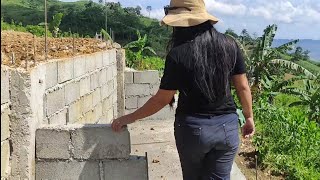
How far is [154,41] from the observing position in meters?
33.6

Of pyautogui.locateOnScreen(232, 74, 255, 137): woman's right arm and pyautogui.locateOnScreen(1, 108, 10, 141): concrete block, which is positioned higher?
pyautogui.locateOnScreen(232, 74, 255, 137): woman's right arm

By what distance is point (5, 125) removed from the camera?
3.14 metres

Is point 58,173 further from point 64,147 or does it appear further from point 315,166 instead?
point 315,166

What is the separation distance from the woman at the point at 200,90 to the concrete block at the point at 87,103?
2.80 m

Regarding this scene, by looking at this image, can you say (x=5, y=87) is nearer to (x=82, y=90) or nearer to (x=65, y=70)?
(x=65, y=70)

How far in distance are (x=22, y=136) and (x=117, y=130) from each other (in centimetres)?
64

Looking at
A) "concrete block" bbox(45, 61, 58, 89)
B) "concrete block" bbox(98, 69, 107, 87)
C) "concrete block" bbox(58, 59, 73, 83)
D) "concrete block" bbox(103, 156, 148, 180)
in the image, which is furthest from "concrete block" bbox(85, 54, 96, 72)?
"concrete block" bbox(103, 156, 148, 180)

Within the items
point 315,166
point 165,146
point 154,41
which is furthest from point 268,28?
point 154,41

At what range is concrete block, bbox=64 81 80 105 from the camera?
4.75m

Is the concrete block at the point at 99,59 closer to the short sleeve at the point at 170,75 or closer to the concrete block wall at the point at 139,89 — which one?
the concrete block wall at the point at 139,89

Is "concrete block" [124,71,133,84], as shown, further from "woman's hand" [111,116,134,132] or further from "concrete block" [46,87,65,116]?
"woman's hand" [111,116,134,132]

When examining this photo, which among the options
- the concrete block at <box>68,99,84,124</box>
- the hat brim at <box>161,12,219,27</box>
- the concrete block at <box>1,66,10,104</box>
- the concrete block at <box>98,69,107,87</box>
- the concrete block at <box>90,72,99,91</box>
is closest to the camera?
the hat brim at <box>161,12,219,27</box>

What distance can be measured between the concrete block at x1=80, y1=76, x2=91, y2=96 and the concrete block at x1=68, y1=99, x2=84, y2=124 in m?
0.13

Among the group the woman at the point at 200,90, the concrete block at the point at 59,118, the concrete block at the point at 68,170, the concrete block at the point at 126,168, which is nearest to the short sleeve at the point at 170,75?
the woman at the point at 200,90
